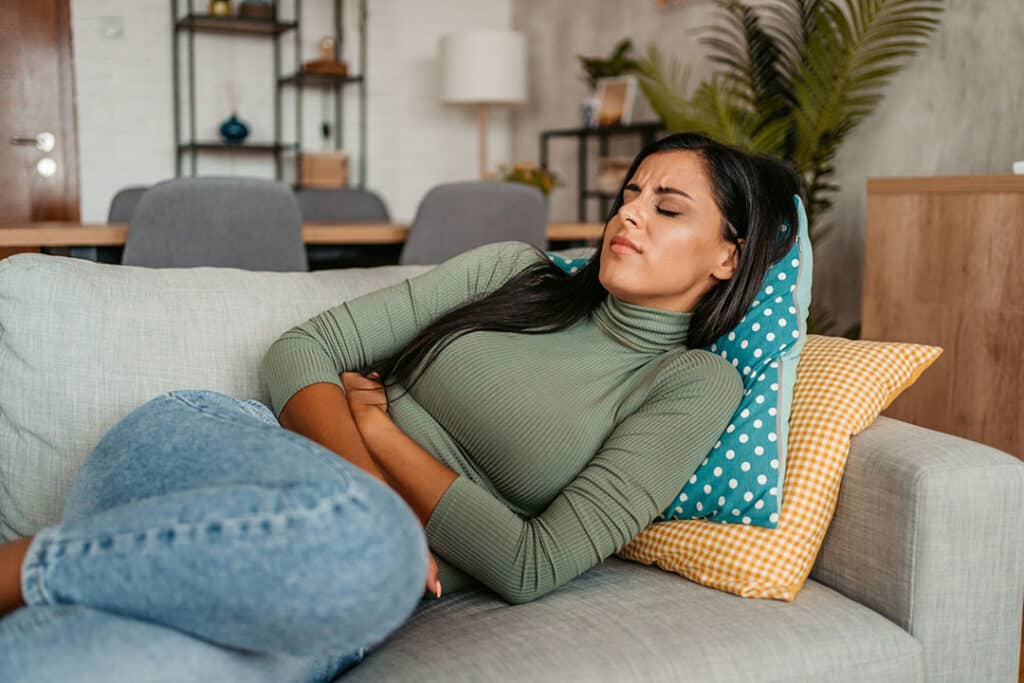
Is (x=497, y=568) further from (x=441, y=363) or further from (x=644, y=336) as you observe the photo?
(x=644, y=336)

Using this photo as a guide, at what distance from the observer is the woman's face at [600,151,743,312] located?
4.68ft

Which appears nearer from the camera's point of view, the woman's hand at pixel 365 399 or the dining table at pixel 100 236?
the woman's hand at pixel 365 399

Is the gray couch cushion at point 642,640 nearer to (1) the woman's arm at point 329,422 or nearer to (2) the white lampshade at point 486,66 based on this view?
(1) the woman's arm at point 329,422

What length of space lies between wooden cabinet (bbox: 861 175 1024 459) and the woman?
930 millimetres

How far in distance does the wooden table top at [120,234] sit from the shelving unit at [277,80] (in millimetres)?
2172

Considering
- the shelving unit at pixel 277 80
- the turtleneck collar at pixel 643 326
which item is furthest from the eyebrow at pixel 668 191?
the shelving unit at pixel 277 80

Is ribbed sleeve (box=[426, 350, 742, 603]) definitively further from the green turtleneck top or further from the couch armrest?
the couch armrest

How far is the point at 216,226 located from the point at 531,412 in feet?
5.88

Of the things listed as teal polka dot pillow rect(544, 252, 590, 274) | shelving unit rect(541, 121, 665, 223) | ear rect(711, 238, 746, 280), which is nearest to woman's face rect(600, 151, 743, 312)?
ear rect(711, 238, 746, 280)

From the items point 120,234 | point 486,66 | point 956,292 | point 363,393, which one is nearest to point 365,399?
point 363,393

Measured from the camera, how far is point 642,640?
1.14 m

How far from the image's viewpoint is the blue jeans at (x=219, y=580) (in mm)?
829

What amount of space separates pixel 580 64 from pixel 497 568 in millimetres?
4623

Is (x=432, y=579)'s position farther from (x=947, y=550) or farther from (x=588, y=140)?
(x=588, y=140)
